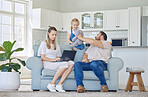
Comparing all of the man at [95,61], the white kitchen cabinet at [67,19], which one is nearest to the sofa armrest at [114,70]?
the man at [95,61]

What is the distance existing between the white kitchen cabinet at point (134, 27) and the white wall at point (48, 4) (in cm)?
259

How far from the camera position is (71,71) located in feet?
14.6

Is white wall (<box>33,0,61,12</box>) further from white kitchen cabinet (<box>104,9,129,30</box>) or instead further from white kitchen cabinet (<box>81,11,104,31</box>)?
white kitchen cabinet (<box>104,9,129,30</box>)

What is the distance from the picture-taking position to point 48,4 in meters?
9.60

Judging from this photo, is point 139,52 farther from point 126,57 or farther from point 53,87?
point 53,87

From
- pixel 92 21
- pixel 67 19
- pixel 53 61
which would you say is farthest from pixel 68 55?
pixel 67 19

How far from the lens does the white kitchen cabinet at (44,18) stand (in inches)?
345

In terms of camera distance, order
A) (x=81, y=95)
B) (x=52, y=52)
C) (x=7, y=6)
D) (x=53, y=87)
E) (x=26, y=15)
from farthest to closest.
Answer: (x=26, y=15)
(x=7, y=6)
(x=52, y=52)
(x=53, y=87)
(x=81, y=95)

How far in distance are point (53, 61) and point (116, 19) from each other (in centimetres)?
480

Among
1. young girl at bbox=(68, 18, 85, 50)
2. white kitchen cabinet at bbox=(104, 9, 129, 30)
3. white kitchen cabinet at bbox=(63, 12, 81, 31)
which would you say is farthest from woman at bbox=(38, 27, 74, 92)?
white kitchen cabinet at bbox=(63, 12, 81, 31)

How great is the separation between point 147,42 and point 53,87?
490cm

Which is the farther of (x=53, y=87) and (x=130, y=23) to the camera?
(x=130, y=23)

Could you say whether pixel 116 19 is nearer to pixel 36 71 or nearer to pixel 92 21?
pixel 92 21

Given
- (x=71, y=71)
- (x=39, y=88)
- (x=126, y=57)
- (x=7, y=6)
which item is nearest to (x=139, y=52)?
(x=126, y=57)
